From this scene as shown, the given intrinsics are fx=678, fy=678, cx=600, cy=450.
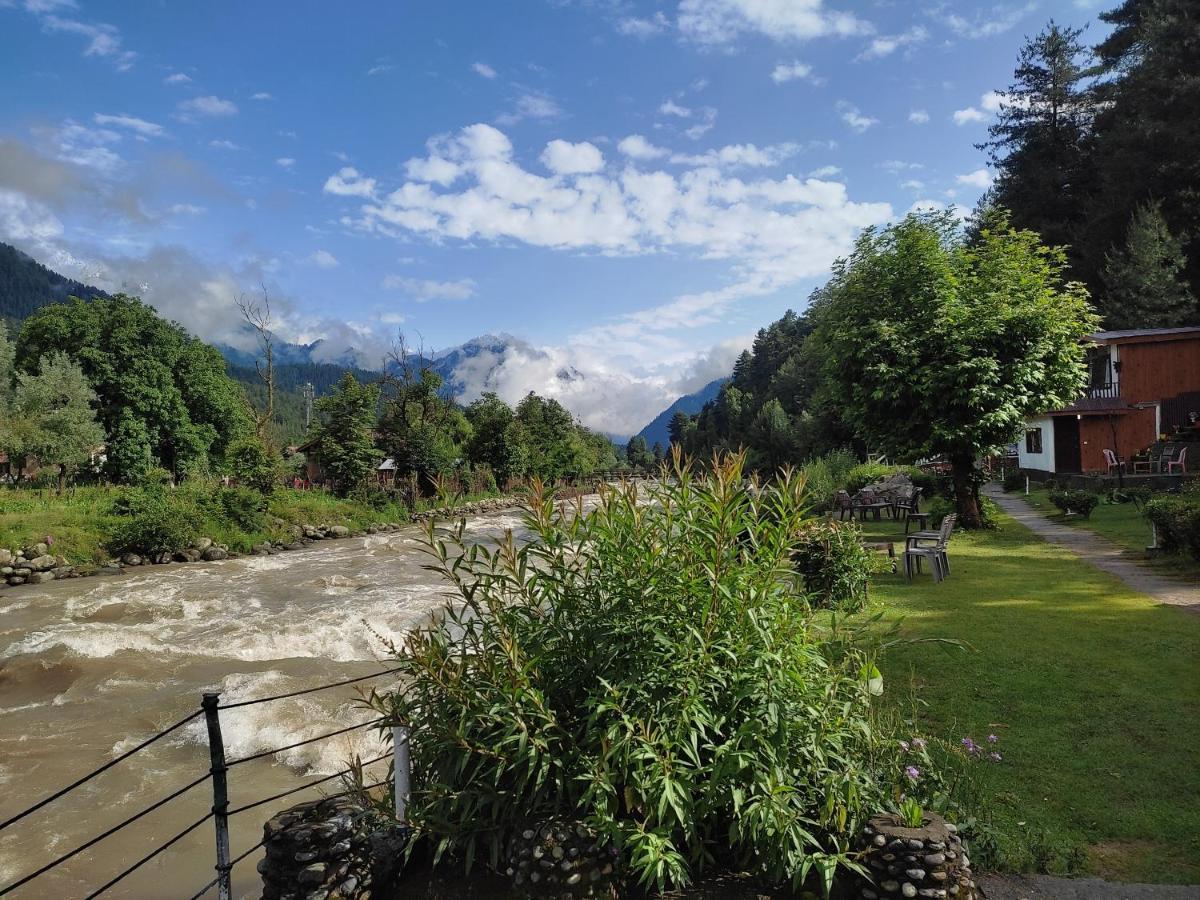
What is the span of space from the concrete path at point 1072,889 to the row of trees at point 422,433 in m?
21.2

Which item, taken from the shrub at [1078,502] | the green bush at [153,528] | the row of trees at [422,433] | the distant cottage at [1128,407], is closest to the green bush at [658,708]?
the shrub at [1078,502]

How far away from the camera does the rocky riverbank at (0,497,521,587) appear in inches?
674

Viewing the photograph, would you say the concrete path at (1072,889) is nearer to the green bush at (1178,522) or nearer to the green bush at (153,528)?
the green bush at (1178,522)

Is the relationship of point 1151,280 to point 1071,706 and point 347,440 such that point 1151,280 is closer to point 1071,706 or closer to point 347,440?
point 1071,706

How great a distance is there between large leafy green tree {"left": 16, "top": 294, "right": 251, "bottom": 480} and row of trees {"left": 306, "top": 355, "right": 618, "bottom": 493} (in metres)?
6.19

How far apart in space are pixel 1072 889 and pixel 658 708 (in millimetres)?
2250

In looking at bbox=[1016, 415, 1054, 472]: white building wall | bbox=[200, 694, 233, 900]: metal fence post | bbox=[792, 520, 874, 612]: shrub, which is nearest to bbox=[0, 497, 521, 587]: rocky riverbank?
bbox=[792, 520, 874, 612]: shrub

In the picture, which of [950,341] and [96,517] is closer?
[950,341]

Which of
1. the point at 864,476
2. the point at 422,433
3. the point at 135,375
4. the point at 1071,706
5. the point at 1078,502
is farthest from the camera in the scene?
the point at 422,433

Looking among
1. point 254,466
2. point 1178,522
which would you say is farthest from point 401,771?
point 254,466

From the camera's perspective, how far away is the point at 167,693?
9320 mm

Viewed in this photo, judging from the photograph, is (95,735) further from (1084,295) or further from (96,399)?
(96,399)

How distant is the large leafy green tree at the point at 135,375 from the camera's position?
3256 centimetres

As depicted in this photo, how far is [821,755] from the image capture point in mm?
3078
